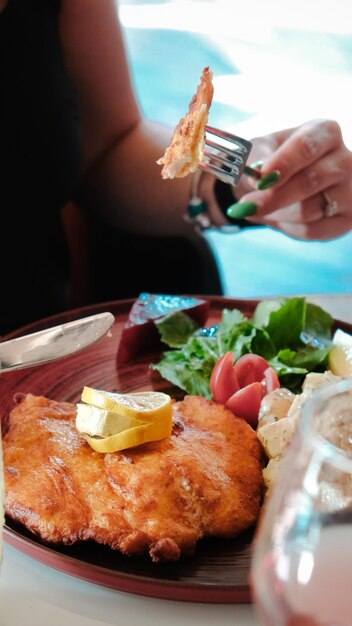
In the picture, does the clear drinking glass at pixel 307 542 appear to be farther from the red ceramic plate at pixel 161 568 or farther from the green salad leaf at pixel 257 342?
the green salad leaf at pixel 257 342

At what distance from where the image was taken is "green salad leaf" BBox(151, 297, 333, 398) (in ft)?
5.11

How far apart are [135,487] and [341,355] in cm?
68

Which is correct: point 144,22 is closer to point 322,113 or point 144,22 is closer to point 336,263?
point 322,113

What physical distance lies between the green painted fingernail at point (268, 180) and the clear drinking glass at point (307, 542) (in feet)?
4.06

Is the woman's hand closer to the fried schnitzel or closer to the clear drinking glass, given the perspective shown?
the fried schnitzel

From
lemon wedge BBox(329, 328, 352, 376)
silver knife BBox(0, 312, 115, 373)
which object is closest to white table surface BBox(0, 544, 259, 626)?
silver knife BBox(0, 312, 115, 373)

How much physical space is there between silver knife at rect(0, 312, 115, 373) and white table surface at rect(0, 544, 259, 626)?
318 mm

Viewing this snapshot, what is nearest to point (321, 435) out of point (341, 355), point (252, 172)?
point (341, 355)

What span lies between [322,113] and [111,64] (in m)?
2.14

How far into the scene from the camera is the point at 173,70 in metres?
4.39

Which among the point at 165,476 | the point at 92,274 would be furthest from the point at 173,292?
the point at 165,476

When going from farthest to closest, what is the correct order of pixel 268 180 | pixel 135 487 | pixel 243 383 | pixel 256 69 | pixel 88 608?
pixel 256 69, pixel 268 180, pixel 243 383, pixel 135 487, pixel 88 608

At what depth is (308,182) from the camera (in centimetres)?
191

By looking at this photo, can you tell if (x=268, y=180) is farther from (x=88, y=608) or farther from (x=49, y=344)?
(x=88, y=608)
